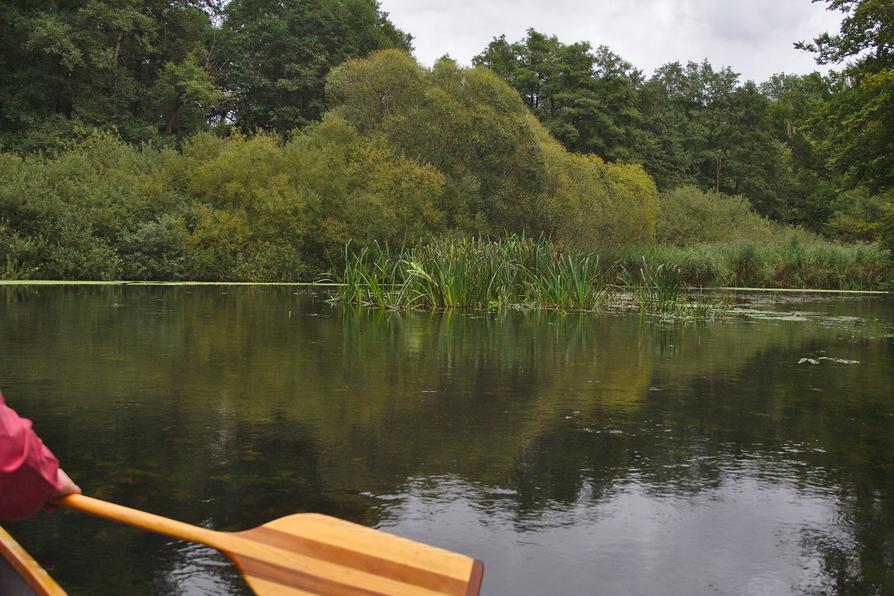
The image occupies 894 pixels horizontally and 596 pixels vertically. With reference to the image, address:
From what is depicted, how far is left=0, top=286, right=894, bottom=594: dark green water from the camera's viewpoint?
289 cm

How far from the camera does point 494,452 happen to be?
14.4 ft

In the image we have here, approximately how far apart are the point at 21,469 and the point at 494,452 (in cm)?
290

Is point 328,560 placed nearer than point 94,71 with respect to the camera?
Yes

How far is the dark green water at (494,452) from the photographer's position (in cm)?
289

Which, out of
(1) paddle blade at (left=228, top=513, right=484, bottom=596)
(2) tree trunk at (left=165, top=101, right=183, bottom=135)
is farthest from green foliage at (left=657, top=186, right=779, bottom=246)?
(1) paddle blade at (left=228, top=513, right=484, bottom=596)

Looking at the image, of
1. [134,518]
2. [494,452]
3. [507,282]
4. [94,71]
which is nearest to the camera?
[134,518]

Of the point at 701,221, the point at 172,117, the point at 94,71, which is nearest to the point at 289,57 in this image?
the point at 172,117

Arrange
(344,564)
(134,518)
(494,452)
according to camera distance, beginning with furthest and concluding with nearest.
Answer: (494,452) → (344,564) → (134,518)

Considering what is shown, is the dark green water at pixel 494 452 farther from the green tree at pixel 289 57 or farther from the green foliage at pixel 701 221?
the green tree at pixel 289 57

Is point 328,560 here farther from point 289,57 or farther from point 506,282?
point 289,57

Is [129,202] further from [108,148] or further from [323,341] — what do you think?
[323,341]

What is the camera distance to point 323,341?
29.8 feet

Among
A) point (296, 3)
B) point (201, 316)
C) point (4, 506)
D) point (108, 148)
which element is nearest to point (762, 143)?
point (296, 3)

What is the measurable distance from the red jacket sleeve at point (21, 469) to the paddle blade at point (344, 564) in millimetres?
416
